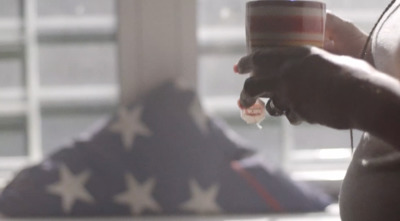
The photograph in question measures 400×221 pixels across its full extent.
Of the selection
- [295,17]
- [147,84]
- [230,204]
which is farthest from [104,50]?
[295,17]

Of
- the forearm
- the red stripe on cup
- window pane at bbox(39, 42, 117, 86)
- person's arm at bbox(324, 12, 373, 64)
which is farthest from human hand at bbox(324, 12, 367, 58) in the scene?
window pane at bbox(39, 42, 117, 86)

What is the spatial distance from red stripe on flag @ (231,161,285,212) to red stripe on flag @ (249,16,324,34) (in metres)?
0.77

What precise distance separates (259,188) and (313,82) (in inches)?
33.5

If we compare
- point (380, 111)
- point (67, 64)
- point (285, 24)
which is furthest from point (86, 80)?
point (380, 111)

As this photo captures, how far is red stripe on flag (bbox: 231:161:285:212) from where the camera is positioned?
1377 mm

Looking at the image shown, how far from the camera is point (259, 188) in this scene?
1.39 metres

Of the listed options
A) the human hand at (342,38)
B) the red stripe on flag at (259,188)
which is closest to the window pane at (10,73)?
the red stripe on flag at (259,188)

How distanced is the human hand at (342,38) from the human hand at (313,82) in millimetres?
204

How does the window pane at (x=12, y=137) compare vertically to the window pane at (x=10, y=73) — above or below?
below

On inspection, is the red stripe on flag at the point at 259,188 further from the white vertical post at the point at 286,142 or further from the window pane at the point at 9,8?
the window pane at the point at 9,8

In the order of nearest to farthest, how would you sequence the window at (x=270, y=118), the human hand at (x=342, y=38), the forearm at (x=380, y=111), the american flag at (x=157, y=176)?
the forearm at (x=380, y=111)
the human hand at (x=342, y=38)
the american flag at (x=157, y=176)
the window at (x=270, y=118)

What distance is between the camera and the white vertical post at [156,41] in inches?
57.9

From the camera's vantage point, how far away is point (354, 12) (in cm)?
153

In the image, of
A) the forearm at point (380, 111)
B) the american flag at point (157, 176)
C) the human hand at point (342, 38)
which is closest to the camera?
the forearm at point (380, 111)
